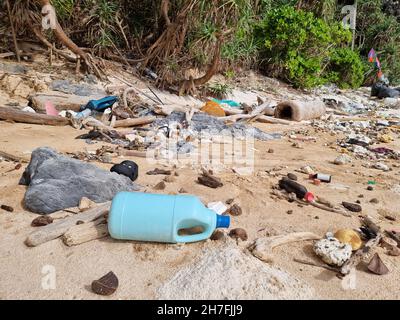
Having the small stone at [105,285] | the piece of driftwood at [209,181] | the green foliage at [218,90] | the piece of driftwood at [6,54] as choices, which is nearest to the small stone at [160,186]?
the piece of driftwood at [209,181]

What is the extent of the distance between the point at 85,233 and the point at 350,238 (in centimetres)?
140

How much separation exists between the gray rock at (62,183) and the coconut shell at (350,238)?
1359 mm

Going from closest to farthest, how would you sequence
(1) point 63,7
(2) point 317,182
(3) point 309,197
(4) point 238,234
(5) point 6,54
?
(4) point 238,234, (3) point 309,197, (2) point 317,182, (5) point 6,54, (1) point 63,7

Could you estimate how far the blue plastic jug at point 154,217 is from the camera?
1713 millimetres

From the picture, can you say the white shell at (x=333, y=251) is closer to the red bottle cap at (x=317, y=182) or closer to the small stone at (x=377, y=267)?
the small stone at (x=377, y=267)

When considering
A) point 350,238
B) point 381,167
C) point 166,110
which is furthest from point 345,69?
point 350,238

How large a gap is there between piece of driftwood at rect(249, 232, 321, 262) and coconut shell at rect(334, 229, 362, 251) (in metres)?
0.12

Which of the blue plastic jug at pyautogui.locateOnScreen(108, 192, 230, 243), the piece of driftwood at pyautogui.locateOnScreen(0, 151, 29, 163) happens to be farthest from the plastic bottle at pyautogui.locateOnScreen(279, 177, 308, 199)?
the piece of driftwood at pyautogui.locateOnScreen(0, 151, 29, 163)

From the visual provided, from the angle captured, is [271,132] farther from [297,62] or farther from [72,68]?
[297,62]

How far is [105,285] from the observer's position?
1476 mm

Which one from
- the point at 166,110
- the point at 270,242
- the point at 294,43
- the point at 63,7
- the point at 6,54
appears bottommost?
the point at 270,242

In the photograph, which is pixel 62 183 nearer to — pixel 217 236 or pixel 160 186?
pixel 160 186

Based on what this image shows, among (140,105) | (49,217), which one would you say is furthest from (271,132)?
(49,217)

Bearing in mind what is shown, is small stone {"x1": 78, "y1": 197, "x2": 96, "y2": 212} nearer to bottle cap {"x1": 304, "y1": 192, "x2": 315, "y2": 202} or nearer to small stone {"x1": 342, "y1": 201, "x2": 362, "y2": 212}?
bottle cap {"x1": 304, "y1": 192, "x2": 315, "y2": 202}
